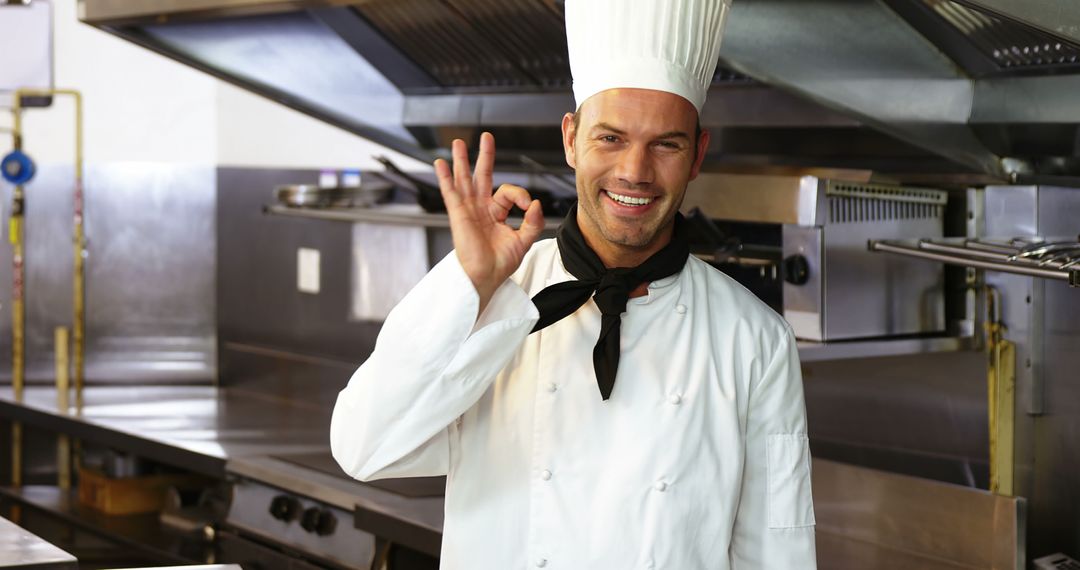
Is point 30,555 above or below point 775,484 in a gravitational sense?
below

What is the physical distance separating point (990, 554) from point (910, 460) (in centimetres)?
47

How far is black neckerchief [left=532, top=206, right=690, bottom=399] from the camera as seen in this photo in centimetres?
162

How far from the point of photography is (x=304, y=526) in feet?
10.3

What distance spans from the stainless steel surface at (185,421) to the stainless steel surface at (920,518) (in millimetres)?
1573

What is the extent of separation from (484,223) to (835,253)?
118cm

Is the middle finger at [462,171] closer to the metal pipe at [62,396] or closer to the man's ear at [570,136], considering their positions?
the man's ear at [570,136]

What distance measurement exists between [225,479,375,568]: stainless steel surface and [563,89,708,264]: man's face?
1.60 m

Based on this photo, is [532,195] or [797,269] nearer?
[797,269]

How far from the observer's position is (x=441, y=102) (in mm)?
3590

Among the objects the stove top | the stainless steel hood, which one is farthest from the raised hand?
the stove top

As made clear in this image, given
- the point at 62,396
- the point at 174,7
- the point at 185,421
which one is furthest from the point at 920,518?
the point at 62,396

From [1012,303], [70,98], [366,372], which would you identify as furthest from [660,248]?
[70,98]

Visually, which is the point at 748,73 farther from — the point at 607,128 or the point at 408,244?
the point at 408,244

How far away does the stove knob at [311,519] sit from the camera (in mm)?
3118
